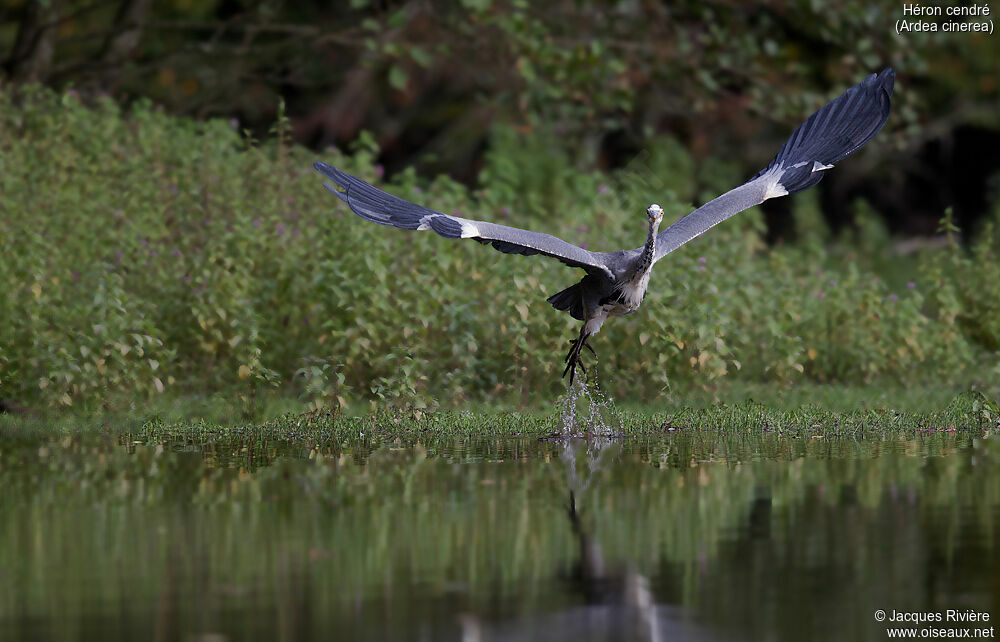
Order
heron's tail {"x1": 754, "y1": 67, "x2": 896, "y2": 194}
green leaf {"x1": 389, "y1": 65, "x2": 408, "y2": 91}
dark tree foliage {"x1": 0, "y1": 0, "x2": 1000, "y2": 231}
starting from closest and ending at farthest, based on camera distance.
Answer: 1. heron's tail {"x1": 754, "y1": 67, "x2": 896, "y2": 194}
2. green leaf {"x1": 389, "y1": 65, "x2": 408, "y2": 91}
3. dark tree foliage {"x1": 0, "y1": 0, "x2": 1000, "y2": 231}

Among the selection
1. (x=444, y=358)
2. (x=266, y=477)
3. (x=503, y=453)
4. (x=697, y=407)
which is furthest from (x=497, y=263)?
(x=266, y=477)

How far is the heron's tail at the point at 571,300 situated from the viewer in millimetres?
10758

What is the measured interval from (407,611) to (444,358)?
6123 millimetres

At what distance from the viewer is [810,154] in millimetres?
11312

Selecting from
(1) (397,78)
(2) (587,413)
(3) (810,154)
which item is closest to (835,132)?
(3) (810,154)

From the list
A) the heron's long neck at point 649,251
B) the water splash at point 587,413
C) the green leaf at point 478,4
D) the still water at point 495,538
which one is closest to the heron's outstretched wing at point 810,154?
the heron's long neck at point 649,251

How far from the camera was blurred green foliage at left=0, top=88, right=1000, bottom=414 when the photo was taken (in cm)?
1123

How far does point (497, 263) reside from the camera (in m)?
12.9

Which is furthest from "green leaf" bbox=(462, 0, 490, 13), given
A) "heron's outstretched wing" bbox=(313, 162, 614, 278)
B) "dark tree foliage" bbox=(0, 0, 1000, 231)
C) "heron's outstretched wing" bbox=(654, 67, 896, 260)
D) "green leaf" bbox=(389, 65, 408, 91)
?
"heron's outstretched wing" bbox=(313, 162, 614, 278)

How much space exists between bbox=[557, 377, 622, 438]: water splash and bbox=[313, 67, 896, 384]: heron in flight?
0.76 feet

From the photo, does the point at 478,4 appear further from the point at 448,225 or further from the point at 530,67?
the point at 448,225

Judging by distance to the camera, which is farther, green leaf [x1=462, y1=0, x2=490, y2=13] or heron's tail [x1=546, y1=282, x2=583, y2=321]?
green leaf [x1=462, y1=0, x2=490, y2=13]

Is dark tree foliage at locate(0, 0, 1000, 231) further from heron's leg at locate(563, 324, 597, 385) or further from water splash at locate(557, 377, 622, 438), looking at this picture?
heron's leg at locate(563, 324, 597, 385)

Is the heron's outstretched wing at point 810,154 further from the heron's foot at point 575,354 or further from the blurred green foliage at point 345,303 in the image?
the blurred green foliage at point 345,303
